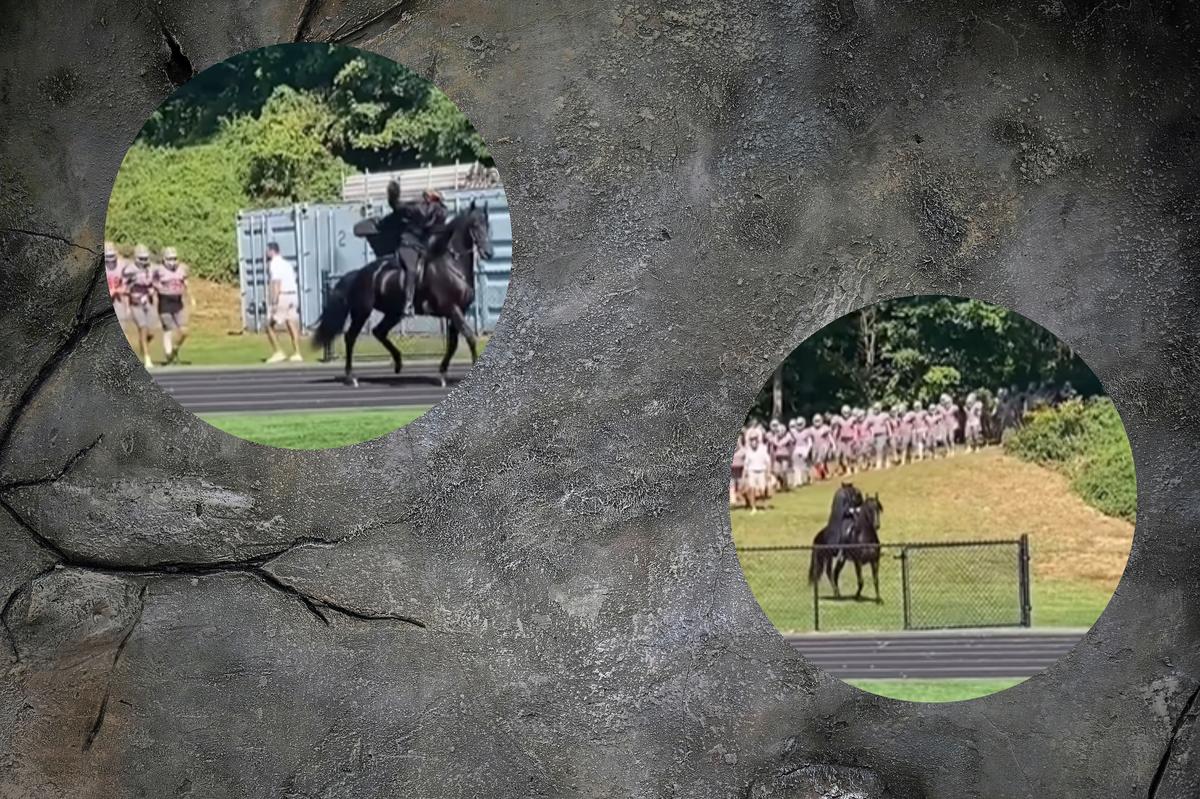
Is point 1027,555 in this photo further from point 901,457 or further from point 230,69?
point 230,69

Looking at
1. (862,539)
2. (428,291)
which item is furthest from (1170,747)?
(428,291)

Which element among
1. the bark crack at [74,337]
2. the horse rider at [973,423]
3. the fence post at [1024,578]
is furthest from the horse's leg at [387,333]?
the fence post at [1024,578]

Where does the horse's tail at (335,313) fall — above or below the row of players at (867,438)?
above

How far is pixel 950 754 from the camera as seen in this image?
2.78 meters

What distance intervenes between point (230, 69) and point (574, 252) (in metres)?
0.81

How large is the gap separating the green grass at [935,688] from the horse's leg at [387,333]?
1169mm

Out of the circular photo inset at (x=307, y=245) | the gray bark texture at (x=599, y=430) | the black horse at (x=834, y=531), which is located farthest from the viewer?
the black horse at (x=834, y=531)

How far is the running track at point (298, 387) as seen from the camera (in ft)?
9.15

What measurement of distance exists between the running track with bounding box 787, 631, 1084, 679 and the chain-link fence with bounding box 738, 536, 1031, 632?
0.03 metres

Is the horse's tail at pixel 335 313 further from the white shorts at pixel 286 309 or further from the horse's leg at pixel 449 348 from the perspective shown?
the horse's leg at pixel 449 348

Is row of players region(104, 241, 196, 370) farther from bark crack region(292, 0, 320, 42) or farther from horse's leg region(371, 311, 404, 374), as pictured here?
bark crack region(292, 0, 320, 42)

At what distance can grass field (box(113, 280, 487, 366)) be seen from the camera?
111 inches

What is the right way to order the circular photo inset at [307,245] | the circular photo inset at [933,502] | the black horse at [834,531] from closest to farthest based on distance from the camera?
the circular photo inset at [307,245]
the circular photo inset at [933,502]
the black horse at [834,531]

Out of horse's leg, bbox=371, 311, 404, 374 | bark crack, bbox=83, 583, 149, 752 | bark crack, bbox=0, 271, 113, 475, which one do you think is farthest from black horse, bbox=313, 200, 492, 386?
bark crack, bbox=83, 583, 149, 752
